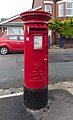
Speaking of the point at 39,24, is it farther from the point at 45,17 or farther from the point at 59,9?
the point at 59,9

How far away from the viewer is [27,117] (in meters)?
4.07

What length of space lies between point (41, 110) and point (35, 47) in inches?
52.5

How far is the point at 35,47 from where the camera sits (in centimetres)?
425

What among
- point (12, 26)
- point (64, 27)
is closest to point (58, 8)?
point (64, 27)

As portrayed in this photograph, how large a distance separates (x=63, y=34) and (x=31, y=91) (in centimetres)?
1755

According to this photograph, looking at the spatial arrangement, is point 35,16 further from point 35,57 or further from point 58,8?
point 58,8

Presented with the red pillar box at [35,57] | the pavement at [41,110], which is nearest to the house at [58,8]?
the pavement at [41,110]

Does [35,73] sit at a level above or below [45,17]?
below

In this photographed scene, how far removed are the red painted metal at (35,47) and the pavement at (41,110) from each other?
52 cm

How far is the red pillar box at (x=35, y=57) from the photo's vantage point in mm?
4191

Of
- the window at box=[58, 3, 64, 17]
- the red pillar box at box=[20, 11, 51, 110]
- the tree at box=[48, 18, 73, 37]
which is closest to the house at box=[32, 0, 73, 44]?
the window at box=[58, 3, 64, 17]

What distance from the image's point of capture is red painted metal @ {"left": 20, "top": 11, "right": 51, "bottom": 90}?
418 cm

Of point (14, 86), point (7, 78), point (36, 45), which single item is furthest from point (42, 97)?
point (7, 78)

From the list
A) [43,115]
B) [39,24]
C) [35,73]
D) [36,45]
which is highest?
[39,24]
